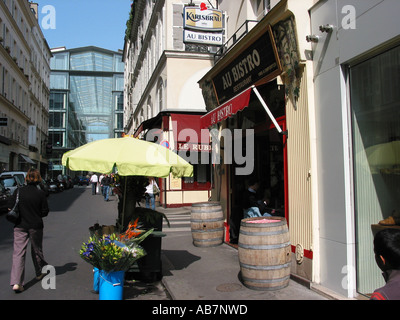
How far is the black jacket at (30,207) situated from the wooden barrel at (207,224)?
3.35 m

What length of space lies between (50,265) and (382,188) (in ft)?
19.5

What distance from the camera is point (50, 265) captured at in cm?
654

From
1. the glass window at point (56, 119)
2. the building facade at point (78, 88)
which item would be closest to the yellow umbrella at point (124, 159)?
the building facade at point (78, 88)

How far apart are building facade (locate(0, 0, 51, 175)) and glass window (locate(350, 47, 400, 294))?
2497cm

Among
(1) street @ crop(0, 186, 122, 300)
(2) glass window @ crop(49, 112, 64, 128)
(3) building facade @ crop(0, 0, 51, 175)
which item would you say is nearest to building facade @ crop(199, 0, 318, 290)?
(1) street @ crop(0, 186, 122, 300)

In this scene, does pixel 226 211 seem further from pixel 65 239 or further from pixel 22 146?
pixel 22 146

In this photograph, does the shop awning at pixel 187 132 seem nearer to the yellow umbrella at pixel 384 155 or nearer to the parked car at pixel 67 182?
the yellow umbrella at pixel 384 155

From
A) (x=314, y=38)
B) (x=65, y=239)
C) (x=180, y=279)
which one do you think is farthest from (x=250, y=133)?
(x=65, y=239)

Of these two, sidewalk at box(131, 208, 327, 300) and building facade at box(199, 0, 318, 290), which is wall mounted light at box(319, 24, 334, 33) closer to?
building facade at box(199, 0, 318, 290)

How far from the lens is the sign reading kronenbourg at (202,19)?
11258mm

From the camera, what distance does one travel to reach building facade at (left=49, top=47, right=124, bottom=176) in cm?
6581

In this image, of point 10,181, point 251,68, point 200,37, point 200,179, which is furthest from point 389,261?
point 10,181

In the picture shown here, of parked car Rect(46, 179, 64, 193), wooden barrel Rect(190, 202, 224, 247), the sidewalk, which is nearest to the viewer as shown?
the sidewalk

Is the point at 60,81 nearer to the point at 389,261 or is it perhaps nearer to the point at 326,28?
the point at 326,28
